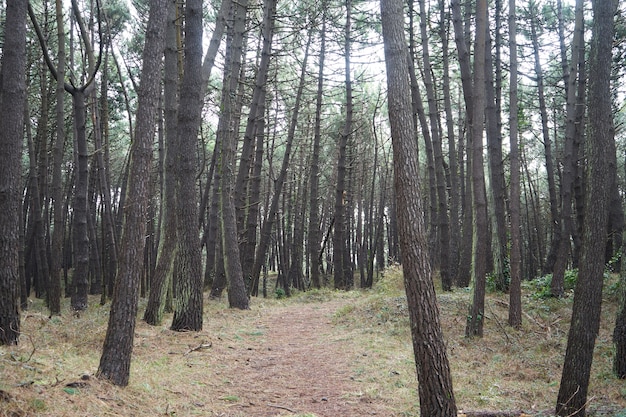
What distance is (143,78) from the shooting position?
5.65 metres

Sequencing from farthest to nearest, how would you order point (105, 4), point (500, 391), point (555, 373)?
point (105, 4)
point (555, 373)
point (500, 391)

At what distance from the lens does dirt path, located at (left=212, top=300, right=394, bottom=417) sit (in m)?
5.73

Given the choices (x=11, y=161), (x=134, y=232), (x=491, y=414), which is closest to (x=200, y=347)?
(x=134, y=232)

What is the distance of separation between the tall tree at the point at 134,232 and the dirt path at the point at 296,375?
1.41m

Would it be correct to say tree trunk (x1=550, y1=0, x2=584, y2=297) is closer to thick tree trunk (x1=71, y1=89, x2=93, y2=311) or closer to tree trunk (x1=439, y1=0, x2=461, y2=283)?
tree trunk (x1=439, y1=0, x2=461, y2=283)

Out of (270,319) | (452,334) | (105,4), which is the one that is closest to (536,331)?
(452,334)

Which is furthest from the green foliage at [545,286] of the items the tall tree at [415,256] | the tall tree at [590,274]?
the tall tree at [415,256]

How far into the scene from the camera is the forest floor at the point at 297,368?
4.94 m

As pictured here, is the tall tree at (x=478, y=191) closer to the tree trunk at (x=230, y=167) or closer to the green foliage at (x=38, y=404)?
the tree trunk at (x=230, y=167)

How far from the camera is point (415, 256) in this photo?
475 cm

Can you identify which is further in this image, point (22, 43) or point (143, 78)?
point (22, 43)

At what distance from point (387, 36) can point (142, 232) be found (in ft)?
11.1

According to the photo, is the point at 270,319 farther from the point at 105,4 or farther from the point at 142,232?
the point at 105,4

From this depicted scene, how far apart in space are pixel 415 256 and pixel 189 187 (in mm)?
5432
